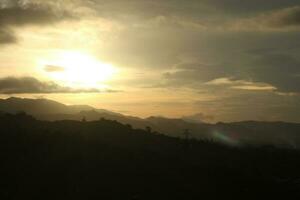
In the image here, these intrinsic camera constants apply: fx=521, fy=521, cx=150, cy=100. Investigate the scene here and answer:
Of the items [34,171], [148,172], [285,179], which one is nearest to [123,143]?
[148,172]

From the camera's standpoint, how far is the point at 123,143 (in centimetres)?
10975

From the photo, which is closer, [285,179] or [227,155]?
[285,179]

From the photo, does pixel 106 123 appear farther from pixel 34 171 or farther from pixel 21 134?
pixel 34 171

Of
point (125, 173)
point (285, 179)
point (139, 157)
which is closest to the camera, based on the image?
point (125, 173)

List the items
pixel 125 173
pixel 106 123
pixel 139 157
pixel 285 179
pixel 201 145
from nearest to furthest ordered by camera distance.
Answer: pixel 125 173
pixel 139 157
pixel 285 179
pixel 106 123
pixel 201 145

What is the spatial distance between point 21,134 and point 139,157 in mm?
23538

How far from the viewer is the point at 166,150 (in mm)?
112750

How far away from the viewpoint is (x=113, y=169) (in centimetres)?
9138

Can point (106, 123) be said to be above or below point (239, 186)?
above

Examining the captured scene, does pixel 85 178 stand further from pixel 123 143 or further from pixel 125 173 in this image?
pixel 123 143

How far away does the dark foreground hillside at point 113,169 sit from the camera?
275 ft

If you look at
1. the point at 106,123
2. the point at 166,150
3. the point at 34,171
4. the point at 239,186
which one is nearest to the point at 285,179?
the point at 239,186

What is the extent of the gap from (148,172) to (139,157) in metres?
6.88

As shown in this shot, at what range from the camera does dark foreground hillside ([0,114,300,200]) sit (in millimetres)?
83938
